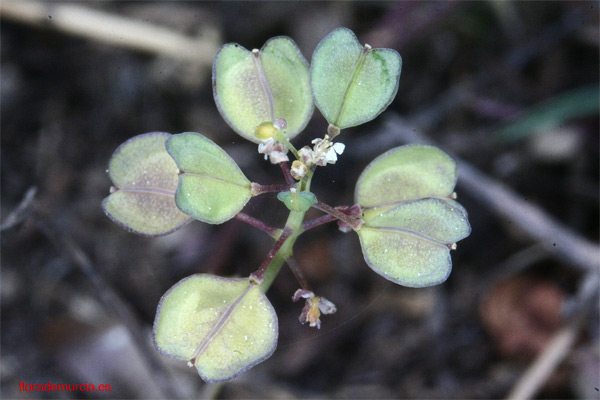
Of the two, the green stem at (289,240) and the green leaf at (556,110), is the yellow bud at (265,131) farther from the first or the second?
the green leaf at (556,110)

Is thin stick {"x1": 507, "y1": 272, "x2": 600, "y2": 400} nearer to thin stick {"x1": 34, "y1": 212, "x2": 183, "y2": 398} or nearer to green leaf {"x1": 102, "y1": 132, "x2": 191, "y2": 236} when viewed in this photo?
thin stick {"x1": 34, "y1": 212, "x2": 183, "y2": 398}

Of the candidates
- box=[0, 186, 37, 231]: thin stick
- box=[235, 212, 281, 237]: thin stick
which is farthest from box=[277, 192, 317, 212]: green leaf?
box=[0, 186, 37, 231]: thin stick

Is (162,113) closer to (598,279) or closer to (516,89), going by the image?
(516,89)

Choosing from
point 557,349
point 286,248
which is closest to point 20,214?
point 286,248

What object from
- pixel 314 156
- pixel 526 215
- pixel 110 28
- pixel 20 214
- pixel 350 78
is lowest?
pixel 526 215

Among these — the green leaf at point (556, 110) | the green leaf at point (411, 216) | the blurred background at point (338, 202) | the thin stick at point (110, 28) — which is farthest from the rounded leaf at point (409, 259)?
the thin stick at point (110, 28)

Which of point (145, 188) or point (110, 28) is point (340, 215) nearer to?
point (145, 188)
